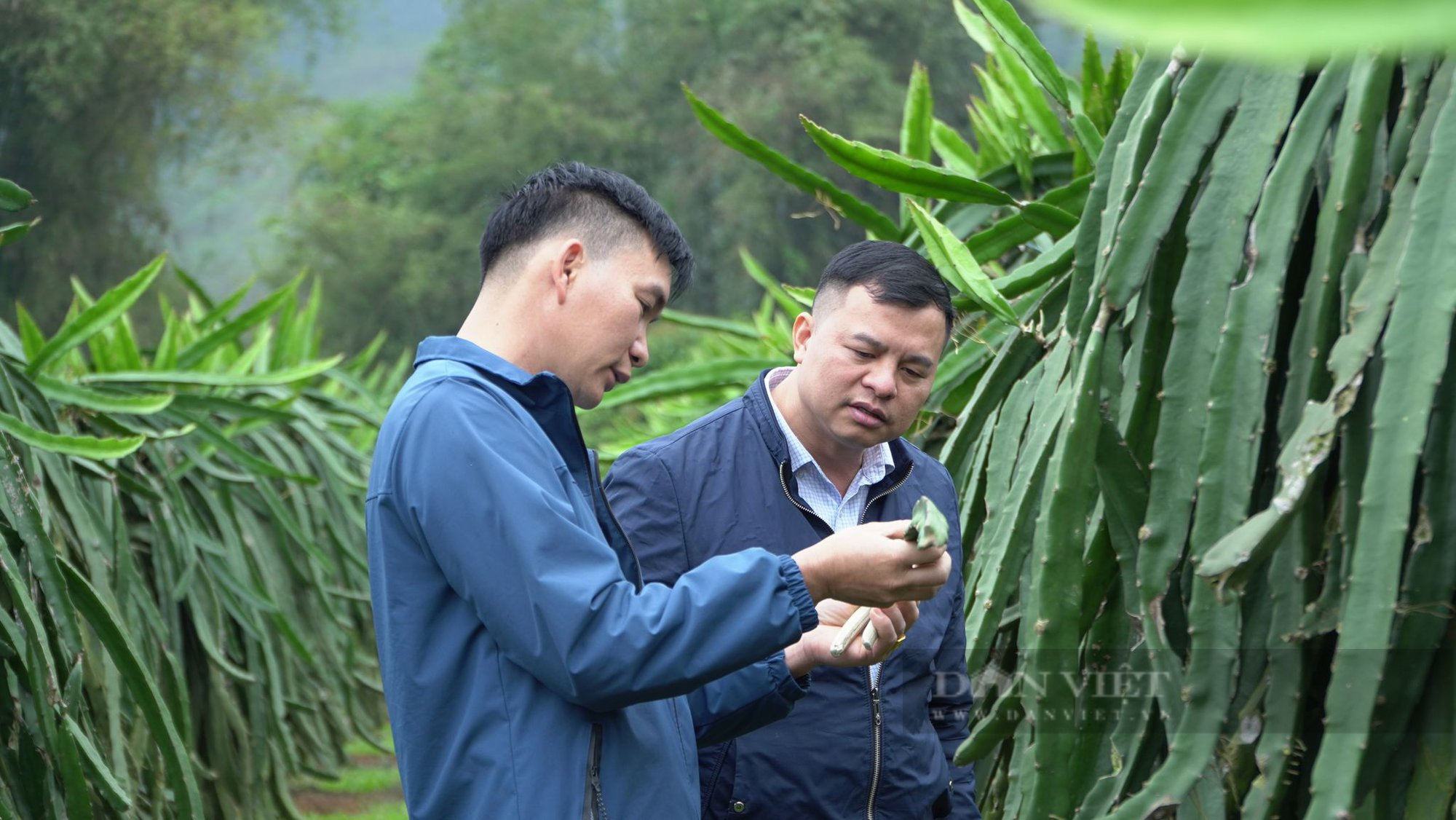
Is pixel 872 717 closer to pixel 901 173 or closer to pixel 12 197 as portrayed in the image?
pixel 901 173

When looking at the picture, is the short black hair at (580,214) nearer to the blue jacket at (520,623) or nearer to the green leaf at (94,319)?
the blue jacket at (520,623)

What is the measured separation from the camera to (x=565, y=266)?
1728mm

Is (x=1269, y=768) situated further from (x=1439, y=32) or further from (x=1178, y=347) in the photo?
(x=1439, y=32)

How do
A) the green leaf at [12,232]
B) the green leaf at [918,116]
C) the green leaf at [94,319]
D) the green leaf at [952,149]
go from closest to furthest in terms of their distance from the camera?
the green leaf at [12,232] < the green leaf at [94,319] < the green leaf at [918,116] < the green leaf at [952,149]

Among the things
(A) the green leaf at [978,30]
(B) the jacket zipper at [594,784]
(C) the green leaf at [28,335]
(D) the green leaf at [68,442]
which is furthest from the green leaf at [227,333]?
(B) the jacket zipper at [594,784]

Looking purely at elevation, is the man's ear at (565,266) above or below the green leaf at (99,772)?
above

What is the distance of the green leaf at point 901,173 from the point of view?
8.96 feet

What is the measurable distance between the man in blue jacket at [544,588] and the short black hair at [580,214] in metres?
0.02

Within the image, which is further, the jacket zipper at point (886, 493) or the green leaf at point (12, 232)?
the green leaf at point (12, 232)

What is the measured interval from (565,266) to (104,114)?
2043 centimetres

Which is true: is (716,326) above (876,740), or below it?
above

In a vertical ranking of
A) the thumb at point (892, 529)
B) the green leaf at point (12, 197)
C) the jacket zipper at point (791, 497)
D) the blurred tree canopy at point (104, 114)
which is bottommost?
the thumb at point (892, 529)

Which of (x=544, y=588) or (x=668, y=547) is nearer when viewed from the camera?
(x=544, y=588)

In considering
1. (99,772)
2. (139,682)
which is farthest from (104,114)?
(99,772)
